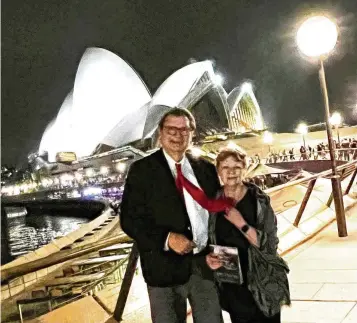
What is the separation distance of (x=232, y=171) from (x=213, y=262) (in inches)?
14.3

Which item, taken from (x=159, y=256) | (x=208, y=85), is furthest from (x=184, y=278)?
(x=208, y=85)

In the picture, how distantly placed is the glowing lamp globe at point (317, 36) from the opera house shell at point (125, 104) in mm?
34330

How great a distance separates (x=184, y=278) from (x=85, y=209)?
36.3 m

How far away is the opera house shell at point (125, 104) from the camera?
40188mm

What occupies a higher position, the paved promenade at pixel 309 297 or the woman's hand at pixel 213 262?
the woman's hand at pixel 213 262

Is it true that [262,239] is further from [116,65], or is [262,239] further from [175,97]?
[116,65]

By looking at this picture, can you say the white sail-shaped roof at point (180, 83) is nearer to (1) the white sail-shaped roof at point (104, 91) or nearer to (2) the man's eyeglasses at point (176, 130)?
(1) the white sail-shaped roof at point (104, 91)

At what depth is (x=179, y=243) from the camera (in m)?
1.82

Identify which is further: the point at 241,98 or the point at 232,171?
the point at 241,98

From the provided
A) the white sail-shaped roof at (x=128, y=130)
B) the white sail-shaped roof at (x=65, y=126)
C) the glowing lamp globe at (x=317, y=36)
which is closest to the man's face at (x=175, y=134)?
the glowing lamp globe at (x=317, y=36)

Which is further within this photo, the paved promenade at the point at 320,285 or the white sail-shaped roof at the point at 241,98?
the white sail-shaped roof at the point at 241,98

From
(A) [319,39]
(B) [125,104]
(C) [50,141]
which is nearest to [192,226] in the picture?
(A) [319,39]

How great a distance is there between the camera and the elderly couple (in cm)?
187

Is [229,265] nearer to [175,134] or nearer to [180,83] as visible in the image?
[175,134]
